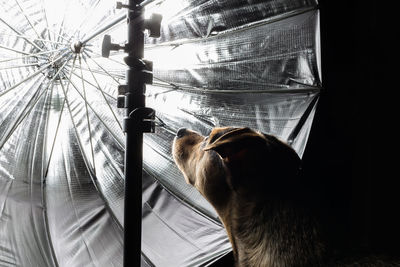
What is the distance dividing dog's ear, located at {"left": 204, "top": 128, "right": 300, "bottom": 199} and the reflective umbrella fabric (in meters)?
0.08

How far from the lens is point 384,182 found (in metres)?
1.79

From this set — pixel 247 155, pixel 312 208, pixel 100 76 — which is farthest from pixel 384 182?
pixel 100 76

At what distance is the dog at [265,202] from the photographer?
1726mm

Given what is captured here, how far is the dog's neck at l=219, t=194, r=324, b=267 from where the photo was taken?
1.75 meters

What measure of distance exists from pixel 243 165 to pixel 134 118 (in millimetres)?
684

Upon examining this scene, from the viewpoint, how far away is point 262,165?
1.73m

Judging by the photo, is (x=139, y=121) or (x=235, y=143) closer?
(x=139, y=121)

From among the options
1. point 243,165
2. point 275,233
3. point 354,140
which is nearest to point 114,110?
point 243,165

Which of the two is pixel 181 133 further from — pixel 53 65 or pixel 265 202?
pixel 53 65

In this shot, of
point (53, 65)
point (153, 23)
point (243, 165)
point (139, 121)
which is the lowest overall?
point (243, 165)

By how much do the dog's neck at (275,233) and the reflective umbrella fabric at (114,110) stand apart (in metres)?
0.28

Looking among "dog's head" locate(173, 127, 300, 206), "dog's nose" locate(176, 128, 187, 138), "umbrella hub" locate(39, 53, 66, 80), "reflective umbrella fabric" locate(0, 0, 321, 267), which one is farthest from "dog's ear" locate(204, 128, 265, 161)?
"umbrella hub" locate(39, 53, 66, 80)

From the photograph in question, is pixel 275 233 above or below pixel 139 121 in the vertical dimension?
below

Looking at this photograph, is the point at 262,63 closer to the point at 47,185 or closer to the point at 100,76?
the point at 100,76
